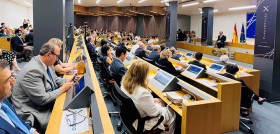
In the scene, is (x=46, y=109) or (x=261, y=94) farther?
(x=261, y=94)

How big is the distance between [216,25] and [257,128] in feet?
57.1

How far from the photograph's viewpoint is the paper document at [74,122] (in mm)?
1646

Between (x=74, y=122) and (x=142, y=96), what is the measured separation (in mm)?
880

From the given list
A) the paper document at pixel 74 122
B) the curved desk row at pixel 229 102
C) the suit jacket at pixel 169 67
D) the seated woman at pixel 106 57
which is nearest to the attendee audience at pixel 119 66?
the seated woman at pixel 106 57

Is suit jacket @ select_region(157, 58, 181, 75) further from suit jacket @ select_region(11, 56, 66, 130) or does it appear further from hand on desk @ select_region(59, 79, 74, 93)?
suit jacket @ select_region(11, 56, 66, 130)

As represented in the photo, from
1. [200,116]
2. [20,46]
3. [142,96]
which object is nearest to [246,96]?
[200,116]

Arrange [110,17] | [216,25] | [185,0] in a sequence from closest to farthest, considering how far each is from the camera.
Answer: [185,0], [216,25], [110,17]

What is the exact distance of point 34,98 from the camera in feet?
7.14

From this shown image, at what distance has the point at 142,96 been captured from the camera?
2.43 m

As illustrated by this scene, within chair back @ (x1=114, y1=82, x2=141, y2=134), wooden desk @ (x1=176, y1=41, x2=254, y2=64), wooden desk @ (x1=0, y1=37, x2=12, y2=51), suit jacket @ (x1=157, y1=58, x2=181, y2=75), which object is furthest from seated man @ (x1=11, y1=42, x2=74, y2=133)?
wooden desk @ (x1=176, y1=41, x2=254, y2=64)

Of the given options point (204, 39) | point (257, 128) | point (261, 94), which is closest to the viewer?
point (257, 128)

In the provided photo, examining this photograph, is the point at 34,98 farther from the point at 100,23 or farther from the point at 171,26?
the point at 100,23

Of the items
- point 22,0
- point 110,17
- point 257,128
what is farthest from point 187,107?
point 110,17

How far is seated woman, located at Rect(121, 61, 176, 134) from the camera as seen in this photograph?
2.44 m
